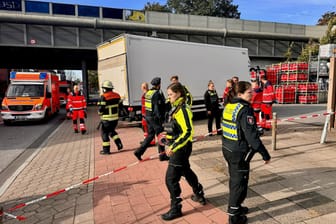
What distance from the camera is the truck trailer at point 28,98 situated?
40.9 feet

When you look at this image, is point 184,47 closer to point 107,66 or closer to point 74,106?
point 107,66

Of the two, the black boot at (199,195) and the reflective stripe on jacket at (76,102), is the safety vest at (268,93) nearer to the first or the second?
the black boot at (199,195)

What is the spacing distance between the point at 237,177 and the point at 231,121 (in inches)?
25.0

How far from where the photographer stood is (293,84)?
21562 millimetres

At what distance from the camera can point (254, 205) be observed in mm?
3598

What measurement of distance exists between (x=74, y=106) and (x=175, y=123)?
24.3 feet

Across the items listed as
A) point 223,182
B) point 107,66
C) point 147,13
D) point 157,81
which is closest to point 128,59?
point 107,66

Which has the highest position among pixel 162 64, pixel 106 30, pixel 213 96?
pixel 106 30

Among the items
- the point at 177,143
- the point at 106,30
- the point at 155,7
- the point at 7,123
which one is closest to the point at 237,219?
the point at 177,143

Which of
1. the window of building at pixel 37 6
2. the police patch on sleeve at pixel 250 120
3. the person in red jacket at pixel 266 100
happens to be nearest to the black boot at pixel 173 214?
the police patch on sleeve at pixel 250 120

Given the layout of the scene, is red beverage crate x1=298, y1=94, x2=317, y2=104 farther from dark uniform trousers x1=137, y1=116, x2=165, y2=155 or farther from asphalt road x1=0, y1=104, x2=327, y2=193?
asphalt road x1=0, y1=104, x2=327, y2=193

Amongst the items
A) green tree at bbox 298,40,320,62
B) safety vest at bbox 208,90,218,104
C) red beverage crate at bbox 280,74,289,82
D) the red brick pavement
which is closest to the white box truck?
safety vest at bbox 208,90,218,104

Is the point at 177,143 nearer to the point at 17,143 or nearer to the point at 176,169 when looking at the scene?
the point at 176,169

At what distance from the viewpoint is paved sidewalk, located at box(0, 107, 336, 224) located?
346cm
